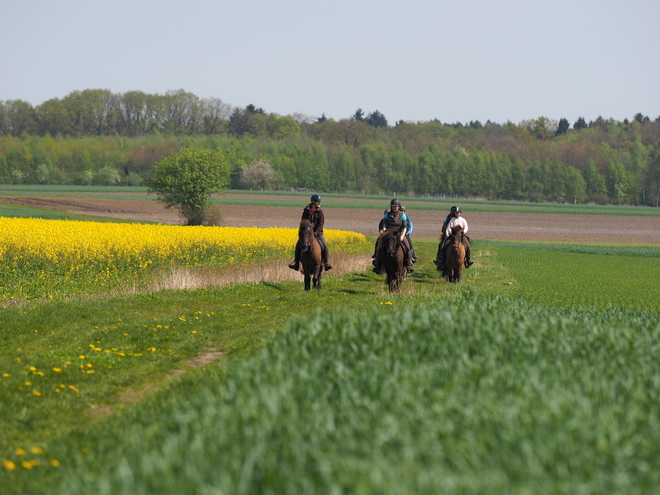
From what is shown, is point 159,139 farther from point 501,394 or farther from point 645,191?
point 501,394

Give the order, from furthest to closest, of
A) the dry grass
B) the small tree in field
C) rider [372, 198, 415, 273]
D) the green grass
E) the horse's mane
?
the small tree in field, the dry grass, rider [372, 198, 415, 273], the horse's mane, the green grass

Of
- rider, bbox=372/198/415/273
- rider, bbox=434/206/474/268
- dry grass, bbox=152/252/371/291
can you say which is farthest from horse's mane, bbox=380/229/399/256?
dry grass, bbox=152/252/371/291

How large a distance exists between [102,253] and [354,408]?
55.1ft

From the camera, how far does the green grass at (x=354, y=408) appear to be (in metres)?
4.57

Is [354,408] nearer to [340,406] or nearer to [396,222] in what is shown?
[340,406]

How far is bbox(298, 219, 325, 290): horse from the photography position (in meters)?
19.5

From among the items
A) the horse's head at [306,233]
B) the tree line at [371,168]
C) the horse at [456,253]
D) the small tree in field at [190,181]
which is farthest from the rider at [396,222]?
the tree line at [371,168]

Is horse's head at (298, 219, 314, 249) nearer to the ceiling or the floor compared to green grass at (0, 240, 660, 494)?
nearer to the ceiling

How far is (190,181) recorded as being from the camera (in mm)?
60781

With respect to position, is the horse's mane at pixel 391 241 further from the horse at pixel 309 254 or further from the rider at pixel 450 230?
the rider at pixel 450 230

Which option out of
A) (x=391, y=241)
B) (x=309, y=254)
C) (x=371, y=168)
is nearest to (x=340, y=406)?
(x=391, y=241)

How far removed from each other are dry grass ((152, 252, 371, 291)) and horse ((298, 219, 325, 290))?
241 cm

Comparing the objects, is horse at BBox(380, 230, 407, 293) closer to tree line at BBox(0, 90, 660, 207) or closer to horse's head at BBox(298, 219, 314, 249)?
horse's head at BBox(298, 219, 314, 249)

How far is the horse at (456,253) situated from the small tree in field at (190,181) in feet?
135
